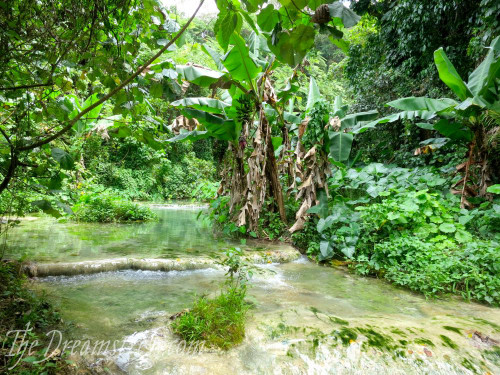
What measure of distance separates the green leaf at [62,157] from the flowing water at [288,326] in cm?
127

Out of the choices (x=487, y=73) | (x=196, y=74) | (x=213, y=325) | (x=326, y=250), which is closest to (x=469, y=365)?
(x=213, y=325)

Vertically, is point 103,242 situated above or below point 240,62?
below

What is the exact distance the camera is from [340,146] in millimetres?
5211

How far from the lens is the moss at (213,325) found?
2.29 meters

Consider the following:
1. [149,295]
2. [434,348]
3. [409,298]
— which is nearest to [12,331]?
[149,295]

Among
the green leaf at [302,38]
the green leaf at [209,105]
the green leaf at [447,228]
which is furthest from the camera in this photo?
the green leaf at [209,105]

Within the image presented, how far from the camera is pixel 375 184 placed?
5848 millimetres

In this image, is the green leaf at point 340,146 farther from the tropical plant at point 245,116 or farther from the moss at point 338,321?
the moss at point 338,321

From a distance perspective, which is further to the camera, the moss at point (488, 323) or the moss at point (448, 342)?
the moss at point (488, 323)

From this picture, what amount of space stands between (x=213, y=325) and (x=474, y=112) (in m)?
5.32

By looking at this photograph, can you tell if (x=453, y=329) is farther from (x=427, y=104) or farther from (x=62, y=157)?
(x=427, y=104)

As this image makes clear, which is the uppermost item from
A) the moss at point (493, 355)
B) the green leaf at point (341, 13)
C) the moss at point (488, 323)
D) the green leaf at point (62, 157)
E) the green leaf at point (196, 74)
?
the green leaf at point (196, 74)

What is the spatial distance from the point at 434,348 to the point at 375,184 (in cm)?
386

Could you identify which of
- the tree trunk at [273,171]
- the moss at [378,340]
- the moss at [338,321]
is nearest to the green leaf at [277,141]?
the tree trunk at [273,171]
